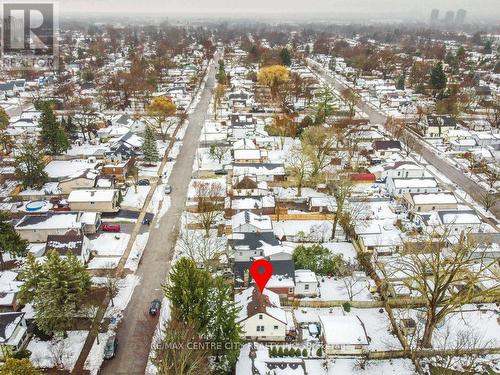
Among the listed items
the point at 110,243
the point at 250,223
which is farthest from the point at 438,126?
the point at 110,243

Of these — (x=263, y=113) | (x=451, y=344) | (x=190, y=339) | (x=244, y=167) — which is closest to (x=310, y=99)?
(x=263, y=113)

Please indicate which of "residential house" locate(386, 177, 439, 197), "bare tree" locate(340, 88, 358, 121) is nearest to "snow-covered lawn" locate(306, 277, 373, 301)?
"residential house" locate(386, 177, 439, 197)

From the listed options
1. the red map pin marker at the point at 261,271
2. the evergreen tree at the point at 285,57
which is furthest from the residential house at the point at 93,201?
the evergreen tree at the point at 285,57

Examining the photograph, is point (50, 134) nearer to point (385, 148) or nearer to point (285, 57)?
point (385, 148)

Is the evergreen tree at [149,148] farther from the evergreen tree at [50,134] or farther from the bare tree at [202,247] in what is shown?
the bare tree at [202,247]

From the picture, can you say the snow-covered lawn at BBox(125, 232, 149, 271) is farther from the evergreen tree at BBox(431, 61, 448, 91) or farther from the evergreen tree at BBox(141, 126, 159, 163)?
the evergreen tree at BBox(431, 61, 448, 91)

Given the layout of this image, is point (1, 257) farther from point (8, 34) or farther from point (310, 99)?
point (8, 34)

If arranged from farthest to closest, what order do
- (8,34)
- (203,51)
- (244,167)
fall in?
(8,34) < (203,51) < (244,167)

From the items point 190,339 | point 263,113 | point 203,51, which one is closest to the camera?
point 190,339
